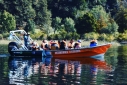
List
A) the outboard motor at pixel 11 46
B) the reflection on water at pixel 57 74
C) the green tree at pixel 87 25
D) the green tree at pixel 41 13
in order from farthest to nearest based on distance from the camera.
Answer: the green tree at pixel 41 13, the green tree at pixel 87 25, the outboard motor at pixel 11 46, the reflection on water at pixel 57 74

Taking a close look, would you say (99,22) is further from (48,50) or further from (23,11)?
(48,50)

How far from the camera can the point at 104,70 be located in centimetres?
3409

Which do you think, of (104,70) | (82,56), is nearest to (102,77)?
(104,70)

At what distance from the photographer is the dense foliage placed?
358ft

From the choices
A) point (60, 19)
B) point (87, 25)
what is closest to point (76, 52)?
point (87, 25)

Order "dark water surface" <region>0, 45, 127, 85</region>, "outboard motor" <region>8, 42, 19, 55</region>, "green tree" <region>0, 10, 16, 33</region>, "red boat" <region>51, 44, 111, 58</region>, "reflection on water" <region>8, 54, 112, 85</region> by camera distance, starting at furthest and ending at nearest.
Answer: "green tree" <region>0, 10, 16, 33</region> → "outboard motor" <region>8, 42, 19, 55</region> → "red boat" <region>51, 44, 111, 58</region> → "reflection on water" <region>8, 54, 112, 85</region> → "dark water surface" <region>0, 45, 127, 85</region>

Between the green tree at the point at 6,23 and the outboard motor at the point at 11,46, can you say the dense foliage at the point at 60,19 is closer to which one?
the green tree at the point at 6,23

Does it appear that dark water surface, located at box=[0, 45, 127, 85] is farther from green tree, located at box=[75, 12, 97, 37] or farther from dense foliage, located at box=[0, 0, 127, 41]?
green tree, located at box=[75, 12, 97, 37]

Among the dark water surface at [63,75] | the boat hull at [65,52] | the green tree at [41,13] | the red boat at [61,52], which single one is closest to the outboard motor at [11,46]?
the red boat at [61,52]

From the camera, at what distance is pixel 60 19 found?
5217 inches

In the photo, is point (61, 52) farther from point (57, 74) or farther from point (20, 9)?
point (20, 9)

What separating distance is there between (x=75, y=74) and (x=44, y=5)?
10423 cm

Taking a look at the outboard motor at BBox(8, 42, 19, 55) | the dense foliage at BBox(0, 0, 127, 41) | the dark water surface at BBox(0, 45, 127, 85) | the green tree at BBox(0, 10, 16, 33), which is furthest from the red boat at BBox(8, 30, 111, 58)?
the green tree at BBox(0, 10, 16, 33)

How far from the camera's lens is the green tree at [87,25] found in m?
108
